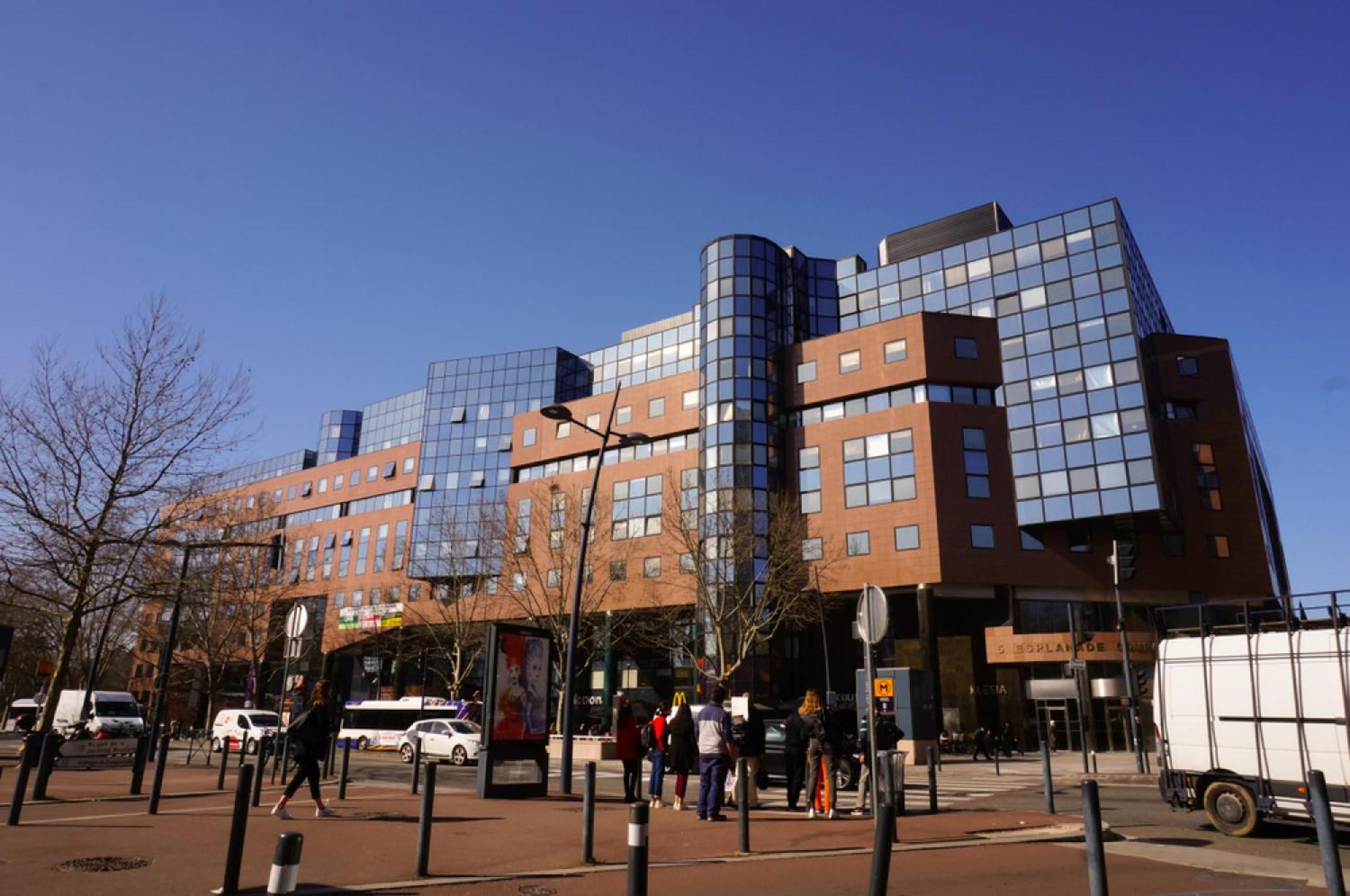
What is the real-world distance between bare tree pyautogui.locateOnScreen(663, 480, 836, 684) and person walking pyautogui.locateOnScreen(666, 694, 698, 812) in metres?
18.4

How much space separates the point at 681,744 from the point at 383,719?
1163 inches

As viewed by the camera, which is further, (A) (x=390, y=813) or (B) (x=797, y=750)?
(B) (x=797, y=750)

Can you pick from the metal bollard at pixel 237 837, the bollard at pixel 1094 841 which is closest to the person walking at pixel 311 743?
the metal bollard at pixel 237 837

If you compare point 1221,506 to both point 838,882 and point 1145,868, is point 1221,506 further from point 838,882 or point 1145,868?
point 838,882

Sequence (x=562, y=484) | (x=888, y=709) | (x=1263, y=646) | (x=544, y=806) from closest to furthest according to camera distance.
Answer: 1. (x=1263, y=646)
2. (x=544, y=806)
3. (x=888, y=709)
4. (x=562, y=484)

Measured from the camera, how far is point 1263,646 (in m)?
11.0

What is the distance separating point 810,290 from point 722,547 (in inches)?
969

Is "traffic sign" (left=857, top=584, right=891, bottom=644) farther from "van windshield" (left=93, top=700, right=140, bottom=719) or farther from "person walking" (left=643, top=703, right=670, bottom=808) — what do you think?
"van windshield" (left=93, top=700, right=140, bottom=719)

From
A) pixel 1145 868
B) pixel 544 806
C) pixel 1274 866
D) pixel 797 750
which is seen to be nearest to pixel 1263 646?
pixel 1274 866

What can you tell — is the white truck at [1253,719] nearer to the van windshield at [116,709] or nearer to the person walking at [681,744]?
the person walking at [681,744]

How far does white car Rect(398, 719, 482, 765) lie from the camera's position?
28.5m

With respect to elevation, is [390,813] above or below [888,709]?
below

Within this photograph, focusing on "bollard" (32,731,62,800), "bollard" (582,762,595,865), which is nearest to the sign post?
"bollard" (582,762,595,865)

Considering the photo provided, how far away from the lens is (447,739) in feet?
94.8
